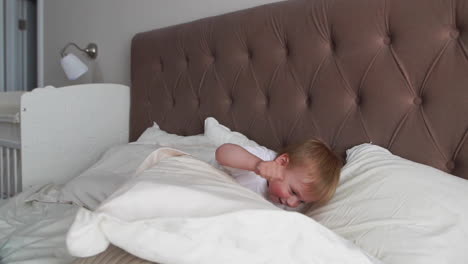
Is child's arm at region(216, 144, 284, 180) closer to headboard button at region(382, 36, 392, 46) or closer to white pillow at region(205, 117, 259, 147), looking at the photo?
white pillow at region(205, 117, 259, 147)

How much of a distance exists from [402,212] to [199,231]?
0.41 meters

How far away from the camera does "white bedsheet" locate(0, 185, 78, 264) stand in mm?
786

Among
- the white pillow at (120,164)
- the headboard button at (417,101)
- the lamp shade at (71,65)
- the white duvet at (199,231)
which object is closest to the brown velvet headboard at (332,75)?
the headboard button at (417,101)

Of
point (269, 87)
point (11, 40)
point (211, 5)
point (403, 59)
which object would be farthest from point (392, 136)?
point (11, 40)

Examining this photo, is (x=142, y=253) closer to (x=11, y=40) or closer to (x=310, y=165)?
(x=310, y=165)

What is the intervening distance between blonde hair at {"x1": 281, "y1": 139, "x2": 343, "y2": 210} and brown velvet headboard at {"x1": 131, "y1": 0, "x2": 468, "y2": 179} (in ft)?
0.58

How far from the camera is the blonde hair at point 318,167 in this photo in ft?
2.60

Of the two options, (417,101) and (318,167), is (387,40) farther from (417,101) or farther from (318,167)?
(318,167)

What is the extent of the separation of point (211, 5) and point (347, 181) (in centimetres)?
103

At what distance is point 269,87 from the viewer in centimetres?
119

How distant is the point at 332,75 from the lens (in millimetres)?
1029

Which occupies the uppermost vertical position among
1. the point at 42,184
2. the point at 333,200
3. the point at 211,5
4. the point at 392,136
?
the point at 211,5

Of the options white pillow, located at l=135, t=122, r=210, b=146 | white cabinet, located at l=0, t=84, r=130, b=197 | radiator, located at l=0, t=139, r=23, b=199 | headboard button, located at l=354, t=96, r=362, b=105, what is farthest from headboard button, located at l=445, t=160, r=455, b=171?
radiator, located at l=0, t=139, r=23, b=199

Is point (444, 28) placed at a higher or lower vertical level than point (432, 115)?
higher
